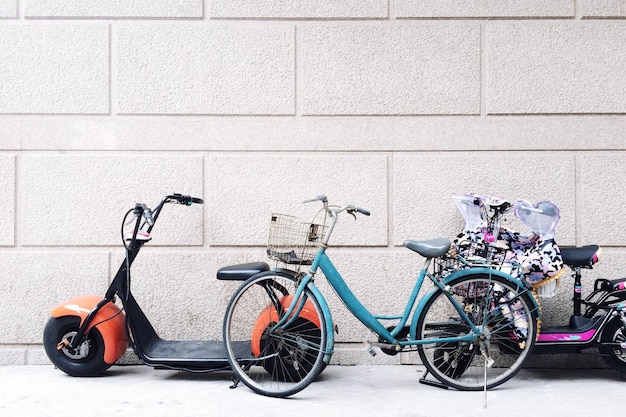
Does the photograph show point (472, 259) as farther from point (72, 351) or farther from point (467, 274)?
point (72, 351)

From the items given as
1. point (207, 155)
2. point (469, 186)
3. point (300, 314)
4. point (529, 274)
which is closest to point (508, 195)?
point (469, 186)

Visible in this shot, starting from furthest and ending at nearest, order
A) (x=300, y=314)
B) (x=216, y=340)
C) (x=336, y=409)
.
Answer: (x=216, y=340)
(x=300, y=314)
(x=336, y=409)

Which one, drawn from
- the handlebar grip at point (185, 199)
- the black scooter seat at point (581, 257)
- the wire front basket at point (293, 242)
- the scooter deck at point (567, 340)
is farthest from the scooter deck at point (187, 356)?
the black scooter seat at point (581, 257)

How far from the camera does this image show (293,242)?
4.19 metres

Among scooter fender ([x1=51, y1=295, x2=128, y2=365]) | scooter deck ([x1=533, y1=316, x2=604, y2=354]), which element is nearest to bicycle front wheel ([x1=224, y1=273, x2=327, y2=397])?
scooter fender ([x1=51, y1=295, x2=128, y2=365])

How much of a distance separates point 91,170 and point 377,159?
8.00 ft

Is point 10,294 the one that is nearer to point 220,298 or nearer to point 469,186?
point 220,298

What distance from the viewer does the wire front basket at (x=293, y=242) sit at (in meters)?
4.07

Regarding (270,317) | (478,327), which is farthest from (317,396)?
(478,327)

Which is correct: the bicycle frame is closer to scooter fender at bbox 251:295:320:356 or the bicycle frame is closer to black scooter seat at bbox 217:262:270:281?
scooter fender at bbox 251:295:320:356

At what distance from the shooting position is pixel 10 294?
16.2ft

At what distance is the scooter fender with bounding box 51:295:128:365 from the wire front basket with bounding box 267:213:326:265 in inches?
53.2

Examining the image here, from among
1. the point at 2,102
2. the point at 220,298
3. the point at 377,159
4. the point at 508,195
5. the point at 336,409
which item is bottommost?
the point at 336,409

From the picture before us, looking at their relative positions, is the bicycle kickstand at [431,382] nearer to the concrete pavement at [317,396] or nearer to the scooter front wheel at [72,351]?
the concrete pavement at [317,396]
